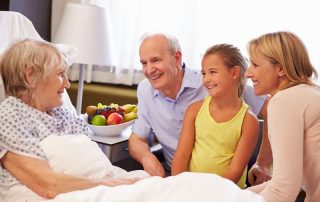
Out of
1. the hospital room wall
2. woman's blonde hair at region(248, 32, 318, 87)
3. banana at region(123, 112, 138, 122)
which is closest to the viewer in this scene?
woman's blonde hair at region(248, 32, 318, 87)

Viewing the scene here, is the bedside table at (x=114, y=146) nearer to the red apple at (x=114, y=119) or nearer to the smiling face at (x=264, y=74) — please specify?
the red apple at (x=114, y=119)

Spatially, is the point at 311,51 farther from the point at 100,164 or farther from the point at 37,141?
the point at 37,141

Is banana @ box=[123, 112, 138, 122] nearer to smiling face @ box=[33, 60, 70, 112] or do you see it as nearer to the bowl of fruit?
the bowl of fruit

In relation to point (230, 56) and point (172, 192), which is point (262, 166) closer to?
point (230, 56)

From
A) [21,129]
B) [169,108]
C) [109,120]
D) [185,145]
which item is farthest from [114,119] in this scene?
[21,129]

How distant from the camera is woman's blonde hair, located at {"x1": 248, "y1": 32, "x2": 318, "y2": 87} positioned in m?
1.46

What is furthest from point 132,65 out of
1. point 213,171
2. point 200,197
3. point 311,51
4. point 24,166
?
point 200,197

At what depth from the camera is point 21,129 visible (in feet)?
5.18

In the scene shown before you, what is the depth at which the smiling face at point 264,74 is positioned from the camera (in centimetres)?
148

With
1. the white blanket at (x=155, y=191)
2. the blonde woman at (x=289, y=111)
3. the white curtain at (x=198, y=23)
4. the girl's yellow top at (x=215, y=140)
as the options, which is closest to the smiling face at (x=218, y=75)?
the girl's yellow top at (x=215, y=140)

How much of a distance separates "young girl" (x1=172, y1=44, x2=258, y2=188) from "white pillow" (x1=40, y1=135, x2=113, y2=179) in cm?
35

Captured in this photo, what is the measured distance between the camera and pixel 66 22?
2.47 metres

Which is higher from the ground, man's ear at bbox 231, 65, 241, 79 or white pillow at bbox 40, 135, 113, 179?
man's ear at bbox 231, 65, 241, 79

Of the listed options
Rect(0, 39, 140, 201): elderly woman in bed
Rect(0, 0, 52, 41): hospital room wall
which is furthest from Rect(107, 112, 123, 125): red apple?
Rect(0, 0, 52, 41): hospital room wall
